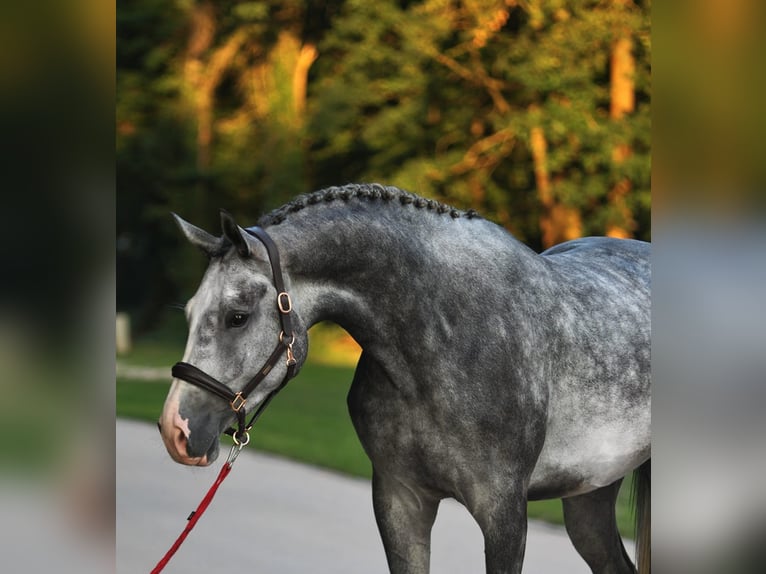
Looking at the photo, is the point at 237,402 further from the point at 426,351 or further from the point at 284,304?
the point at 426,351

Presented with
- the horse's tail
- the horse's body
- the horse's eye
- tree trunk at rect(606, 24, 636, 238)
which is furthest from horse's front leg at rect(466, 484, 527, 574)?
tree trunk at rect(606, 24, 636, 238)

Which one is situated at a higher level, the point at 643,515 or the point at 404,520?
the point at 404,520

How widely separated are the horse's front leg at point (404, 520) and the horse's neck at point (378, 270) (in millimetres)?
450

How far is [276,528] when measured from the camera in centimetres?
599

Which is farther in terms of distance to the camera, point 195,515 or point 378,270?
point 378,270

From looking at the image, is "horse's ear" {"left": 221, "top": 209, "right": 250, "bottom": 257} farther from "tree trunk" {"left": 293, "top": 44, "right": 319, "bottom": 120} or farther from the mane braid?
"tree trunk" {"left": 293, "top": 44, "right": 319, "bottom": 120}

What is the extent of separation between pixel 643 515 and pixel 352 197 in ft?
6.49

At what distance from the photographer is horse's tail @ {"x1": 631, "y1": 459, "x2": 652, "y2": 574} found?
3807mm

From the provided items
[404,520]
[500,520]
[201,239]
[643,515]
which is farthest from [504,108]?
[201,239]

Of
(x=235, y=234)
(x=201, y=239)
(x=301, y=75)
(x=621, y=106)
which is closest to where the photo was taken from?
(x=235, y=234)
